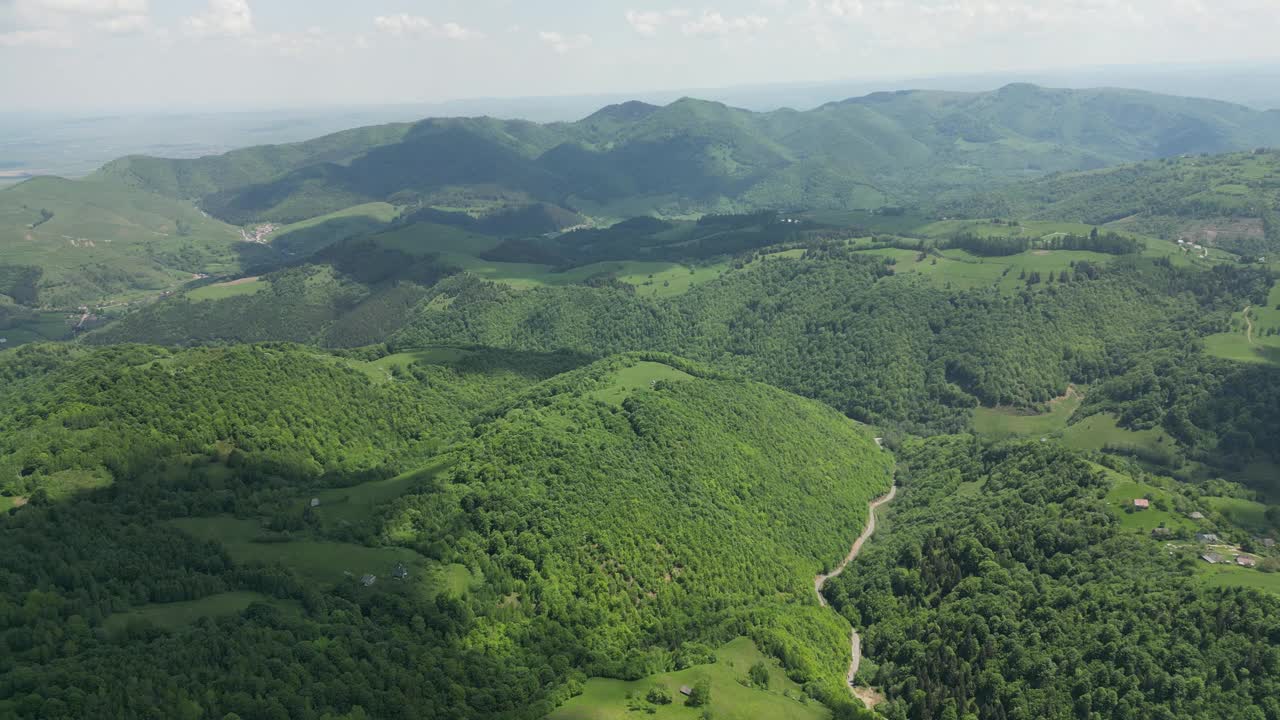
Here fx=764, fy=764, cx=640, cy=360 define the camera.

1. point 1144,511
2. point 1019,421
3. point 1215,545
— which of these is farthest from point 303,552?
point 1019,421

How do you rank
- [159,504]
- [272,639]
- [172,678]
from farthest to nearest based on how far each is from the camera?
[159,504]
[272,639]
[172,678]

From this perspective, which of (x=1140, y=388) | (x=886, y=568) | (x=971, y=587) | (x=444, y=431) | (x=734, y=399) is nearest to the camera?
(x=971, y=587)

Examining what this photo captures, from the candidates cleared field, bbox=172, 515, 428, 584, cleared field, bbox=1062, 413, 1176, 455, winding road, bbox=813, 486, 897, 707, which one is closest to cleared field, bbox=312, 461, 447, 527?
cleared field, bbox=172, 515, 428, 584

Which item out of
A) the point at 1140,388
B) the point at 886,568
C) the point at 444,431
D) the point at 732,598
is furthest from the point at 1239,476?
the point at 444,431

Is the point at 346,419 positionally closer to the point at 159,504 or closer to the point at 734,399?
the point at 159,504

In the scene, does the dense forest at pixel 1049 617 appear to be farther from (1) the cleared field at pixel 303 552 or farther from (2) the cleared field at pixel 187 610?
(2) the cleared field at pixel 187 610

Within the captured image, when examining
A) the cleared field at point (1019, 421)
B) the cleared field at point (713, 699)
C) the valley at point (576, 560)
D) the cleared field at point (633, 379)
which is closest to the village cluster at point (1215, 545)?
the valley at point (576, 560)
